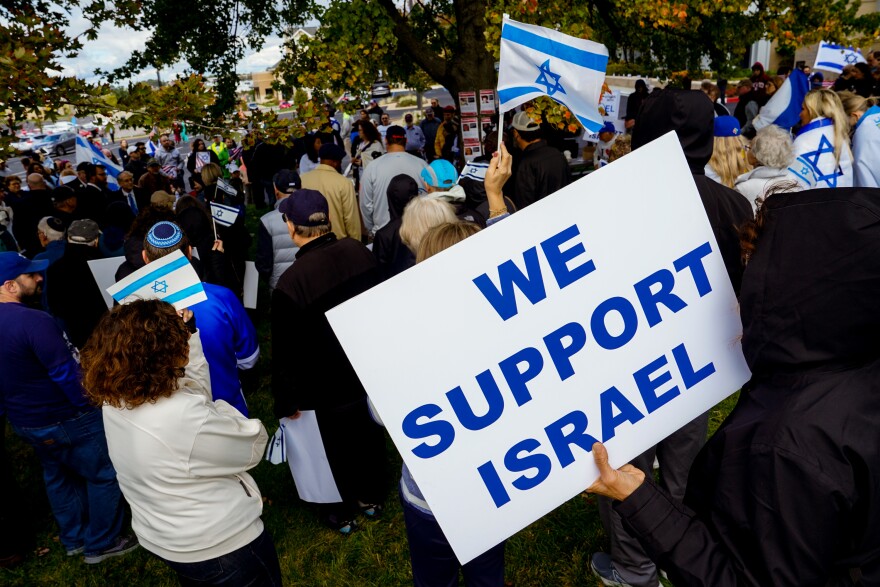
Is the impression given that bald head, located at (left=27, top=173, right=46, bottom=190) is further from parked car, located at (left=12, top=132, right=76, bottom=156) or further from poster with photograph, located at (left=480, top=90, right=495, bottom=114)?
parked car, located at (left=12, top=132, right=76, bottom=156)

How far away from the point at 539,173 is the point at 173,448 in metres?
4.25

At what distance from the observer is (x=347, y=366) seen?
3986 mm

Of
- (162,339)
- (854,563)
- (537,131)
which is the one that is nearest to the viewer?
(854,563)

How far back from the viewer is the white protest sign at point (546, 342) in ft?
6.15

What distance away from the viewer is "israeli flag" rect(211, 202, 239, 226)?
6.07 m

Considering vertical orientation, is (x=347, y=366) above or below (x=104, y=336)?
below

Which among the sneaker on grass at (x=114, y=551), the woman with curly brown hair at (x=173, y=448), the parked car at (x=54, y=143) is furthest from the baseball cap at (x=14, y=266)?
the parked car at (x=54, y=143)

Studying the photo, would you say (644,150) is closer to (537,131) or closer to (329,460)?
(329,460)

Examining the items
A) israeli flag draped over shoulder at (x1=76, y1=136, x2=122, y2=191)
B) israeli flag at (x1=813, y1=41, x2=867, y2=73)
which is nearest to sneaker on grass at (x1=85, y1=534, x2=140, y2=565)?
israeli flag draped over shoulder at (x1=76, y1=136, x2=122, y2=191)

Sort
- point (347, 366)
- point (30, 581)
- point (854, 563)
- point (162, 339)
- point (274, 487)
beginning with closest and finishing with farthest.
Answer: point (854, 563), point (162, 339), point (347, 366), point (30, 581), point (274, 487)

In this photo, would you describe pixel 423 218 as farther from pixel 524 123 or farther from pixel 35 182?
pixel 35 182

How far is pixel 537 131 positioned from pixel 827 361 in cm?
480

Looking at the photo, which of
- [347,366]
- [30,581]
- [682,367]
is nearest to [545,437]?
[682,367]

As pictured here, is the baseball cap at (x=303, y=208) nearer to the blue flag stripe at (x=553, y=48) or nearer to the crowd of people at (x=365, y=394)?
the crowd of people at (x=365, y=394)
